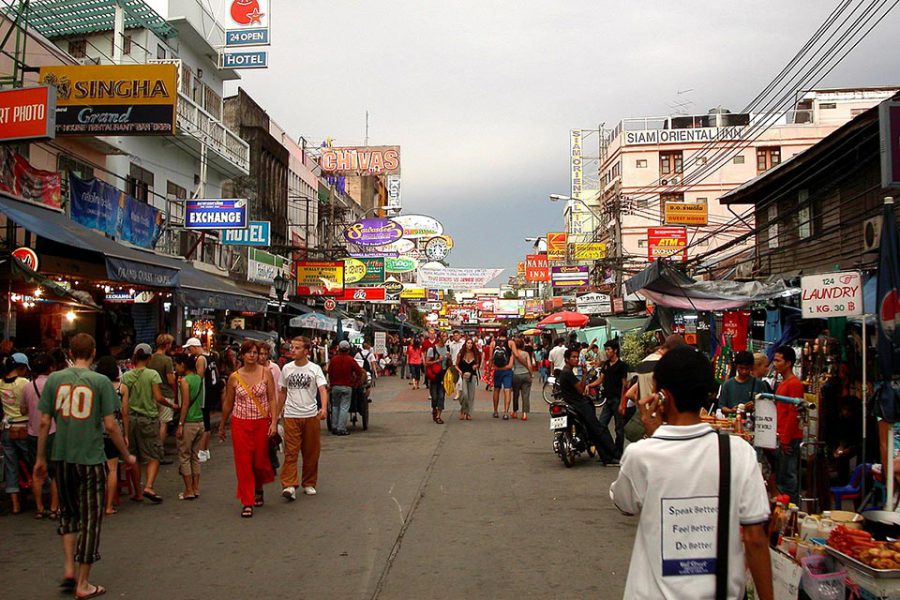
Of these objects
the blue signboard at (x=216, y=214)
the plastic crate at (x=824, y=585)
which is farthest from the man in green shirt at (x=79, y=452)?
the blue signboard at (x=216, y=214)

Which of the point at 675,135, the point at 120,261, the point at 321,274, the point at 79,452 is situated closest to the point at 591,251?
the point at 321,274

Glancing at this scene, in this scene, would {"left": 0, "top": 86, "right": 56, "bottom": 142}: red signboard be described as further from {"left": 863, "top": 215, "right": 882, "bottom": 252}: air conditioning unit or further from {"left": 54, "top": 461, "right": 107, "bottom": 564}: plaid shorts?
{"left": 863, "top": 215, "right": 882, "bottom": 252}: air conditioning unit

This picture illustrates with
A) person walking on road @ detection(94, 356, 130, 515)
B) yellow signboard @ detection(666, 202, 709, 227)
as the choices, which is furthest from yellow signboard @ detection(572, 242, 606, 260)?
person walking on road @ detection(94, 356, 130, 515)

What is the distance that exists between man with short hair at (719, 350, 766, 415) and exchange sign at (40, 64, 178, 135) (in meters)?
10.6

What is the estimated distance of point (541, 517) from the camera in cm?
777

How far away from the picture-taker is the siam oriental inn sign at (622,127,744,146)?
47531mm

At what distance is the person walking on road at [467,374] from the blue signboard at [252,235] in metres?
8.37

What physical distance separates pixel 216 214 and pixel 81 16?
629 centimetres

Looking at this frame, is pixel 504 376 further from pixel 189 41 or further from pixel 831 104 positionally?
pixel 831 104

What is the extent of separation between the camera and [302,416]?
8.98 metres

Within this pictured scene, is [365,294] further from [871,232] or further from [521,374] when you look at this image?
[871,232]

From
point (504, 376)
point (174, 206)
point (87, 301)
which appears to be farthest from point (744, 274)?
point (87, 301)

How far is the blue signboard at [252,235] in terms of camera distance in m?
22.5

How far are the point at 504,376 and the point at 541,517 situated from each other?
9.64 meters
